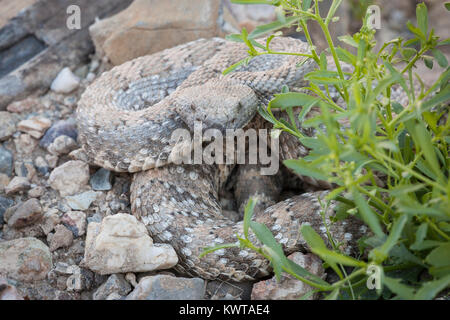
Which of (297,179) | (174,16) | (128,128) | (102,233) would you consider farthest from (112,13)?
(102,233)

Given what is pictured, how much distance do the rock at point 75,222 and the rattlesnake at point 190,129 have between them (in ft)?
0.99

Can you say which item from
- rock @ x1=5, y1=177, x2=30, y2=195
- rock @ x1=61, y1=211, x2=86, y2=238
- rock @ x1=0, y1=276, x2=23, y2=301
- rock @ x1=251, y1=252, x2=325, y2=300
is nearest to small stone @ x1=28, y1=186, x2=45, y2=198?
rock @ x1=5, y1=177, x2=30, y2=195

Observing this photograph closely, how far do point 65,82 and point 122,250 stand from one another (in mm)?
1999

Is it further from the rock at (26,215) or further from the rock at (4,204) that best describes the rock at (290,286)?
the rock at (4,204)

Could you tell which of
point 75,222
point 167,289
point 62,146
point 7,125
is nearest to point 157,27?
point 62,146

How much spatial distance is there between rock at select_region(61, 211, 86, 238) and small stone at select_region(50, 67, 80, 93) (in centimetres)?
137

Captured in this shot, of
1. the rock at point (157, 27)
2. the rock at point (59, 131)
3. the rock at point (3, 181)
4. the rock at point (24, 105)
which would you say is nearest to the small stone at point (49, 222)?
the rock at point (3, 181)

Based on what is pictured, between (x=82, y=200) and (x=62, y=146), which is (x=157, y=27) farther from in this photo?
(x=82, y=200)

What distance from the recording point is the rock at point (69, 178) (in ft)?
9.92

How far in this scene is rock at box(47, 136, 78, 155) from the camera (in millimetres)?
3254

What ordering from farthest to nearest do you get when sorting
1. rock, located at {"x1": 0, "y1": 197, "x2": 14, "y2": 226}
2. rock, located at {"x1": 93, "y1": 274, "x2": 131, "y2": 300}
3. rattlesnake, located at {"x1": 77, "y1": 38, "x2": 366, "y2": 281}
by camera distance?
1. rock, located at {"x1": 0, "y1": 197, "x2": 14, "y2": 226}
2. rattlesnake, located at {"x1": 77, "y1": 38, "x2": 366, "y2": 281}
3. rock, located at {"x1": 93, "y1": 274, "x2": 131, "y2": 300}

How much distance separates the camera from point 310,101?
6.37 feet

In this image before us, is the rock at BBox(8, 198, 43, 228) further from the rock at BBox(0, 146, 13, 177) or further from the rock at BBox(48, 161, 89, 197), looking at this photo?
the rock at BBox(0, 146, 13, 177)

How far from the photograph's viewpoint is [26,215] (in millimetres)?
2670
